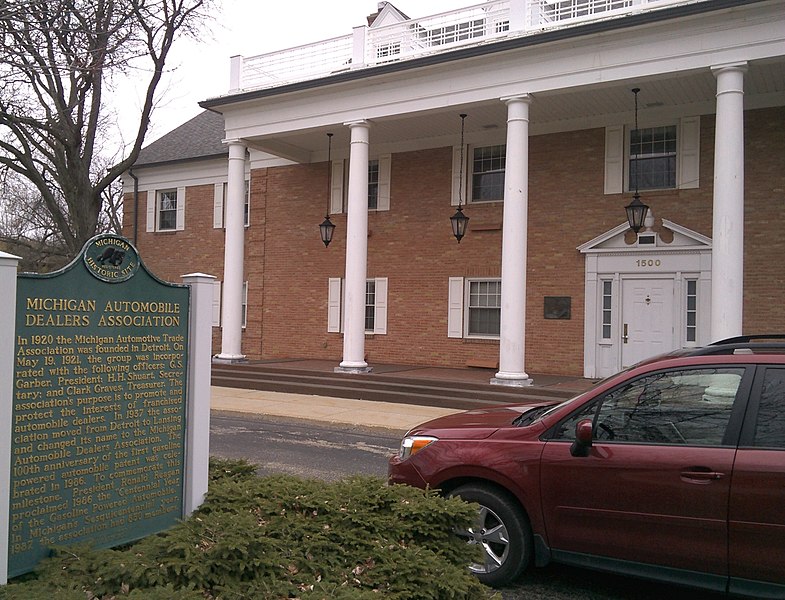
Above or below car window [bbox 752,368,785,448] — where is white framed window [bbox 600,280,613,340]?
above

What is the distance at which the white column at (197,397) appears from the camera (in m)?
4.45

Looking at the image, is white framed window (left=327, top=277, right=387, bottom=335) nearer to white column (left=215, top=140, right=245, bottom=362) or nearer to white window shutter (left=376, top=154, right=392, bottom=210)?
white window shutter (left=376, top=154, right=392, bottom=210)

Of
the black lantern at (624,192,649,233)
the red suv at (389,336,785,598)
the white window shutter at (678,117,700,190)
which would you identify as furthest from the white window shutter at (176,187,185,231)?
the red suv at (389,336,785,598)

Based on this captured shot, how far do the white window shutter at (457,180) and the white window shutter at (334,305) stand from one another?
13.7 ft

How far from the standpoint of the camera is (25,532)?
3.48 m

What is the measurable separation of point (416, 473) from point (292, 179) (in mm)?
16766

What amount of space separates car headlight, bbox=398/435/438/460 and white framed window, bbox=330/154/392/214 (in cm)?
Answer: 1407

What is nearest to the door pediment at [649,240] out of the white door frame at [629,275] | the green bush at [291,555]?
the white door frame at [629,275]

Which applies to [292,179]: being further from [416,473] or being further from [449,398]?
[416,473]

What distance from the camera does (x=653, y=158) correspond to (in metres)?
15.6

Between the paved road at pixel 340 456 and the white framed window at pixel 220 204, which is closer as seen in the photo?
the paved road at pixel 340 456

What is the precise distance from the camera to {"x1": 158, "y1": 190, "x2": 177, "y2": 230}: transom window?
77.2 feet

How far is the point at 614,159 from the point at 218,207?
40.8 ft

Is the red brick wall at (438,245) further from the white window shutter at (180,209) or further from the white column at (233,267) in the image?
the white column at (233,267)
